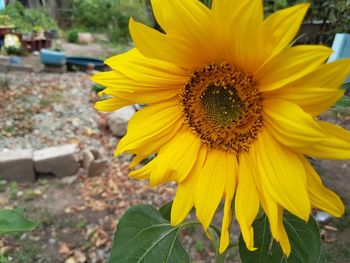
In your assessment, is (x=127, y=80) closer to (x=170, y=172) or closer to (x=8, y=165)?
(x=170, y=172)

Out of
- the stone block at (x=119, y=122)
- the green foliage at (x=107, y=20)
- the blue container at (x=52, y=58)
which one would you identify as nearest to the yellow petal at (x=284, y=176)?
the stone block at (x=119, y=122)

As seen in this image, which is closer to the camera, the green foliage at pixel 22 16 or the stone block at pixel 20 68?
the green foliage at pixel 22 16

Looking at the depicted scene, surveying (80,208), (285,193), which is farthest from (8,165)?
(285,193)

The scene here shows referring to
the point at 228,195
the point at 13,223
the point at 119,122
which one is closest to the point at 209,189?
the point at 228,195

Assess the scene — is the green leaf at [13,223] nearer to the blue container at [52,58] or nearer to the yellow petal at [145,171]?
the yellow petal at [145,171]

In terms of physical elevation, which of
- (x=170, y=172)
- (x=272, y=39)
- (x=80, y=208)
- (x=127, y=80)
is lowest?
(x=80, y=208)

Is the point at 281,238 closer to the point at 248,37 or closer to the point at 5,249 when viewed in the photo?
the point at 248,37
